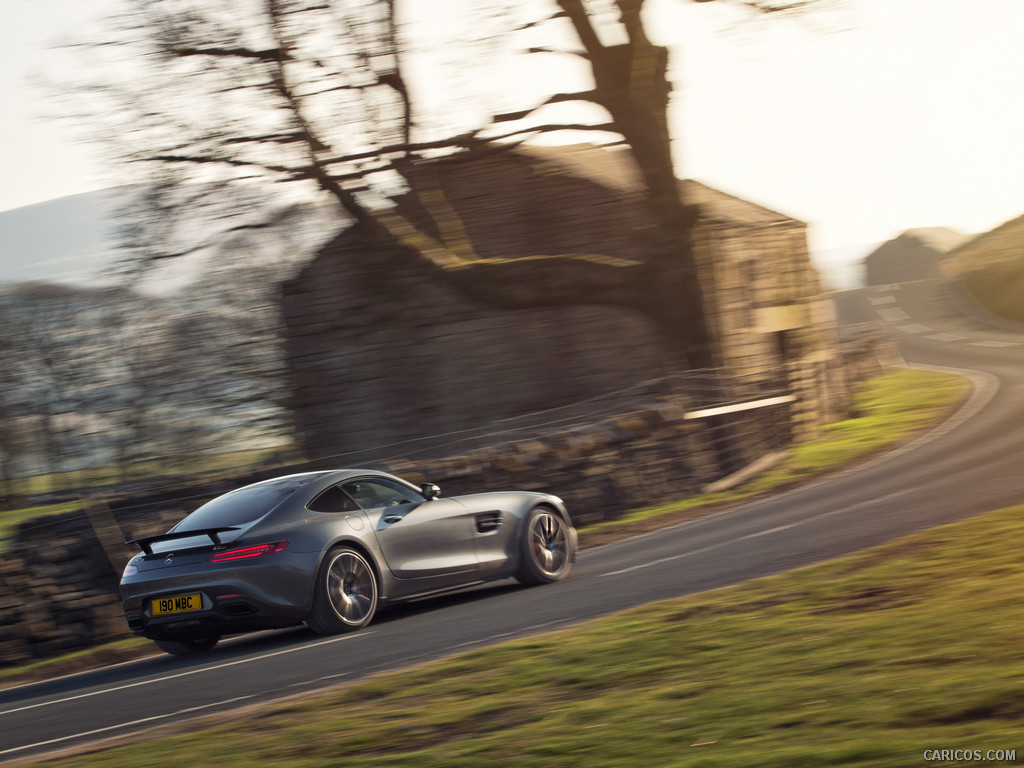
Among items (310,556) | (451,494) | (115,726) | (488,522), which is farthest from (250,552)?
(451,494)

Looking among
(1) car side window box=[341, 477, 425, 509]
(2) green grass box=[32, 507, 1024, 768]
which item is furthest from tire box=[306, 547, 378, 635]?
(2) green grass box=[32, 507, 1024, 768]

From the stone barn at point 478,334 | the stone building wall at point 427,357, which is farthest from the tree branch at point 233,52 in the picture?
the stone building wall at point 427,357

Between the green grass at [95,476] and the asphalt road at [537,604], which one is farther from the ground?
the green grass at [95,476]

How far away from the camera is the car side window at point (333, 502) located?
866 cm

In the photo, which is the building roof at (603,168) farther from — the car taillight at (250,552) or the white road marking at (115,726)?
the white road marking at (115,726)

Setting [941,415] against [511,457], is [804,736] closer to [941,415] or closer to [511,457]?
[511,457]

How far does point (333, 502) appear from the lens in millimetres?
8812

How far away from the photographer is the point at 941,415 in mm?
27234

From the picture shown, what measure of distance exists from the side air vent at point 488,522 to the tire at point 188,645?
2.37 meters

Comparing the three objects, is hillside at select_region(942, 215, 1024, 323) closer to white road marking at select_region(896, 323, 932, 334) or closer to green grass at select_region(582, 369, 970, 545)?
white road marking at select_region(896, 323, 932, 334)

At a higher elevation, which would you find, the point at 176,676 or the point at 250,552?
the point at 250,552

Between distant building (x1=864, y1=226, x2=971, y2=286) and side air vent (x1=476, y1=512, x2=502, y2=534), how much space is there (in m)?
116

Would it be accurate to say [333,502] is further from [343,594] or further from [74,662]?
[74,662]

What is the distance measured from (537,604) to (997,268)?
77.6 meters
